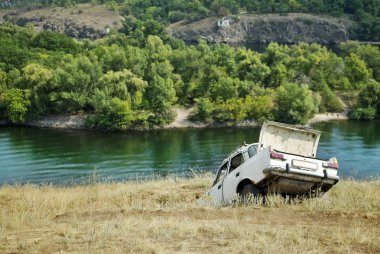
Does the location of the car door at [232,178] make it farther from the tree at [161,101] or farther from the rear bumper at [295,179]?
the tree at [161,101]

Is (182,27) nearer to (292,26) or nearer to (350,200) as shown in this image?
(292,26)

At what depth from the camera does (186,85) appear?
241ft

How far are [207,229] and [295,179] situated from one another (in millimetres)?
3779

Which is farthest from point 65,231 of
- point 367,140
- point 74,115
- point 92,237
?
point 74,115

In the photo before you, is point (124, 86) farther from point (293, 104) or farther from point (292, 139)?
point (292, 139)

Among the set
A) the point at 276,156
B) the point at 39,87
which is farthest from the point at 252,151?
the point at 39,87

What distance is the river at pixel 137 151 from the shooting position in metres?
44.7

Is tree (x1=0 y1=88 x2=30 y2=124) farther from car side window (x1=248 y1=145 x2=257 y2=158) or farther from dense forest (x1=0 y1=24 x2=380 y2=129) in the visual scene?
car side window (x1=248 y1=145 x2=257 y2=158)

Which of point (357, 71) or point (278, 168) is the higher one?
point (357, 71)

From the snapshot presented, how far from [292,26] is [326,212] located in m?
179

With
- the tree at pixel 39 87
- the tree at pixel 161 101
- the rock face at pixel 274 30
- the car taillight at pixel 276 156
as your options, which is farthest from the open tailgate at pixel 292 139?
the rock face at pixel 274 30

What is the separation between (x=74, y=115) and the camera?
69.8 meters

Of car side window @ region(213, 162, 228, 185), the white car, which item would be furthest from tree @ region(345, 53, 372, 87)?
the white car

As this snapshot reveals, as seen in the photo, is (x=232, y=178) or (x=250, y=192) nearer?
(x=250, y=192)
